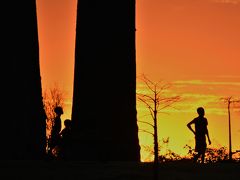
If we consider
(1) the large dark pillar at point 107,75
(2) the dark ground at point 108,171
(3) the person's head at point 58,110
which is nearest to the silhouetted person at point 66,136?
(3) the person's head at point 58,110

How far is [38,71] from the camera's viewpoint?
17469 millimetres

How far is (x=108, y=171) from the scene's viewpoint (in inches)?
477

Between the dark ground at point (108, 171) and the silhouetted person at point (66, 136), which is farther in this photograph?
the silhouetted person at point (66, 136)

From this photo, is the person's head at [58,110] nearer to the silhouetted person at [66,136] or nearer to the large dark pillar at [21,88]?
Answer: the silhouetted person at [66,136]

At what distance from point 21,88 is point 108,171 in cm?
558

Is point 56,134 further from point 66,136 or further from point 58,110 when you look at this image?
point 58,110

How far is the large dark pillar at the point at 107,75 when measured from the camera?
17.1 metres

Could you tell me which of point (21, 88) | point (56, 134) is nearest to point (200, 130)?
point (56, 134)

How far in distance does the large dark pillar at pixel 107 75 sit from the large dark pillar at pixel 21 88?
939 mm

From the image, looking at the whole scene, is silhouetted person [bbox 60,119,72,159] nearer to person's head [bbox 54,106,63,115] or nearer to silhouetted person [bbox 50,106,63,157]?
silhouetted person [bbox 50,106,63,157]

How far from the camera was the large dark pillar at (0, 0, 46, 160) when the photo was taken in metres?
16.8

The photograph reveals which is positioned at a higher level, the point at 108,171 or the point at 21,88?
the point at 21,88

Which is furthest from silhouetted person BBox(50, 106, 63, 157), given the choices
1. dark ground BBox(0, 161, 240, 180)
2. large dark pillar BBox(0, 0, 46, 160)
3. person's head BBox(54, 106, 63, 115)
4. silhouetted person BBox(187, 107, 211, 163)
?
silhouetted person BBox(187, 107, 211, 163)

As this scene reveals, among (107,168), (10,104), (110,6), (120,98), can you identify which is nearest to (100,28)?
(110,6)
